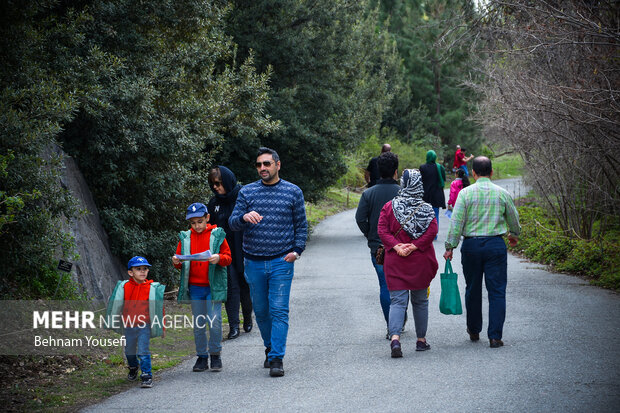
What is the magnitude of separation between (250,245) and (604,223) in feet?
34.6

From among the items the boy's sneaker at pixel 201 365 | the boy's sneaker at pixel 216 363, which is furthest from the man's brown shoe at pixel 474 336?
the boy's sneaker at pixel 201 365

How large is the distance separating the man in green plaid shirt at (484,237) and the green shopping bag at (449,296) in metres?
0.21

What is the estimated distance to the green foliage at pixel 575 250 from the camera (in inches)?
524

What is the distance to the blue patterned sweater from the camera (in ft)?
24.2

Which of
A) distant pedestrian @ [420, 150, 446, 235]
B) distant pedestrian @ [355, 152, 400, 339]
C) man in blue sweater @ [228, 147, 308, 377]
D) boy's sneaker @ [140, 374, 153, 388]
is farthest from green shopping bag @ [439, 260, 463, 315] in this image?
distant pedestrian @ [420, 150, 446, 235]

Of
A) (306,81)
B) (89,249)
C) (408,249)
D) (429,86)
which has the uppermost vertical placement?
(429,86)

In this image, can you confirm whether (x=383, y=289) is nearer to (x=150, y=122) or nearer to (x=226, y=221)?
(x=226, y=221)

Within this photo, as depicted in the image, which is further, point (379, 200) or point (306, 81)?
point (306, 81)

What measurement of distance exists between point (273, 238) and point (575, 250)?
960 centimetres

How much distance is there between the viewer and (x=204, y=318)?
7.62 m

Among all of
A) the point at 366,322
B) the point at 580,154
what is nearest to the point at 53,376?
the point at 366,322

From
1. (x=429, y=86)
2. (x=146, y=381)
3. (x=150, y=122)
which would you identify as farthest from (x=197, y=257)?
(x=429, y=86)

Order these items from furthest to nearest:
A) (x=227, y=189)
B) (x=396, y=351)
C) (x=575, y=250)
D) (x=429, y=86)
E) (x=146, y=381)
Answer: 1. (x=429, y=86)
2. (x=575, y=250)
3. (x=227, y=189)
4. (x=396, y=351)
5. (x=146, y=381)

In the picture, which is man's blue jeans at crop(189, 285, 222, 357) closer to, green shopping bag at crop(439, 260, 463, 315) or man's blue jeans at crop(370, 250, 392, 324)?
man's blue jeans at crop(370, 250, 392, 324)
